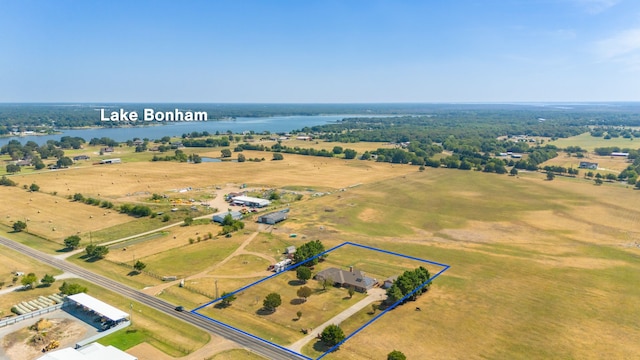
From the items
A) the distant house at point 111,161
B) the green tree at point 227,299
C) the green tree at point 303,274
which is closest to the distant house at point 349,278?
the green tree at point 303,274

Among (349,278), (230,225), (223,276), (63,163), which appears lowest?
(223,276)

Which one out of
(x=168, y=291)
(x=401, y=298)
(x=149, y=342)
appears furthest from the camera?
(x=168, y=291)

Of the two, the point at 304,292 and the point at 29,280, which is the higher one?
the point at 304,292

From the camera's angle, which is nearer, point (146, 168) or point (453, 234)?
point (453, 234)

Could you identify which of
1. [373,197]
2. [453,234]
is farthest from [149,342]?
[373,197]

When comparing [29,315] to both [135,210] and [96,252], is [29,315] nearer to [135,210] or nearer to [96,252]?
[96,252]

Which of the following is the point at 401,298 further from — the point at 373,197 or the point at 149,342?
the point at 373,197

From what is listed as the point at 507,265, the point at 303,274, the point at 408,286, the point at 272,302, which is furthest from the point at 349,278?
the point at 507,265
